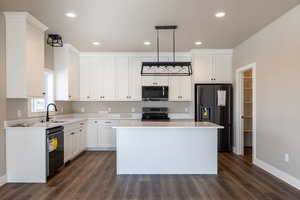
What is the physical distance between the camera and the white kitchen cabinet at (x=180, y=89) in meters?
5.71

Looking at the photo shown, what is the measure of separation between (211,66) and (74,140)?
400cm

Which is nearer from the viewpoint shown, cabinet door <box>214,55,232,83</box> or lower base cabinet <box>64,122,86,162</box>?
lower base cabinet <box>64,122,86,162</box>

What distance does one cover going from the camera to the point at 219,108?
5230 mm

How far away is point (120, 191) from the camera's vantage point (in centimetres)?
301

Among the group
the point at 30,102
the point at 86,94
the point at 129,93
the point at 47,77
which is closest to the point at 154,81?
the point at 129,93

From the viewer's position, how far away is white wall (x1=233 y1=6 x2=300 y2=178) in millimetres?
3088

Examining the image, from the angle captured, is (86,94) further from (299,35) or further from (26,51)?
→ (299,35)

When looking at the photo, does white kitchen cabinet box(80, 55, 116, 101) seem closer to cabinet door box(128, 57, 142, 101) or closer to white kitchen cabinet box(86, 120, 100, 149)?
cabinet door box(128, 57, 142, 101)

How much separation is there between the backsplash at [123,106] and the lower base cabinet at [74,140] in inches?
35.6

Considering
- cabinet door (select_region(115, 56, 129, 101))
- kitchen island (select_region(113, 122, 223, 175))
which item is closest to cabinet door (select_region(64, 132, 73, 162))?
kitchen island (select_region(113, 122, 223, 175))

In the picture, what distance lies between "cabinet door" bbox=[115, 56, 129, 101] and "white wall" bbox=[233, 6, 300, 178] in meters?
3.24

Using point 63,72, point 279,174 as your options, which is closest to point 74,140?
point 63,72

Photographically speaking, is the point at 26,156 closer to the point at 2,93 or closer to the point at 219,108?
the point at 2,93

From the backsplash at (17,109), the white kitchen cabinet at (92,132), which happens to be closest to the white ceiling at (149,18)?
the backsplash at (17,109)
